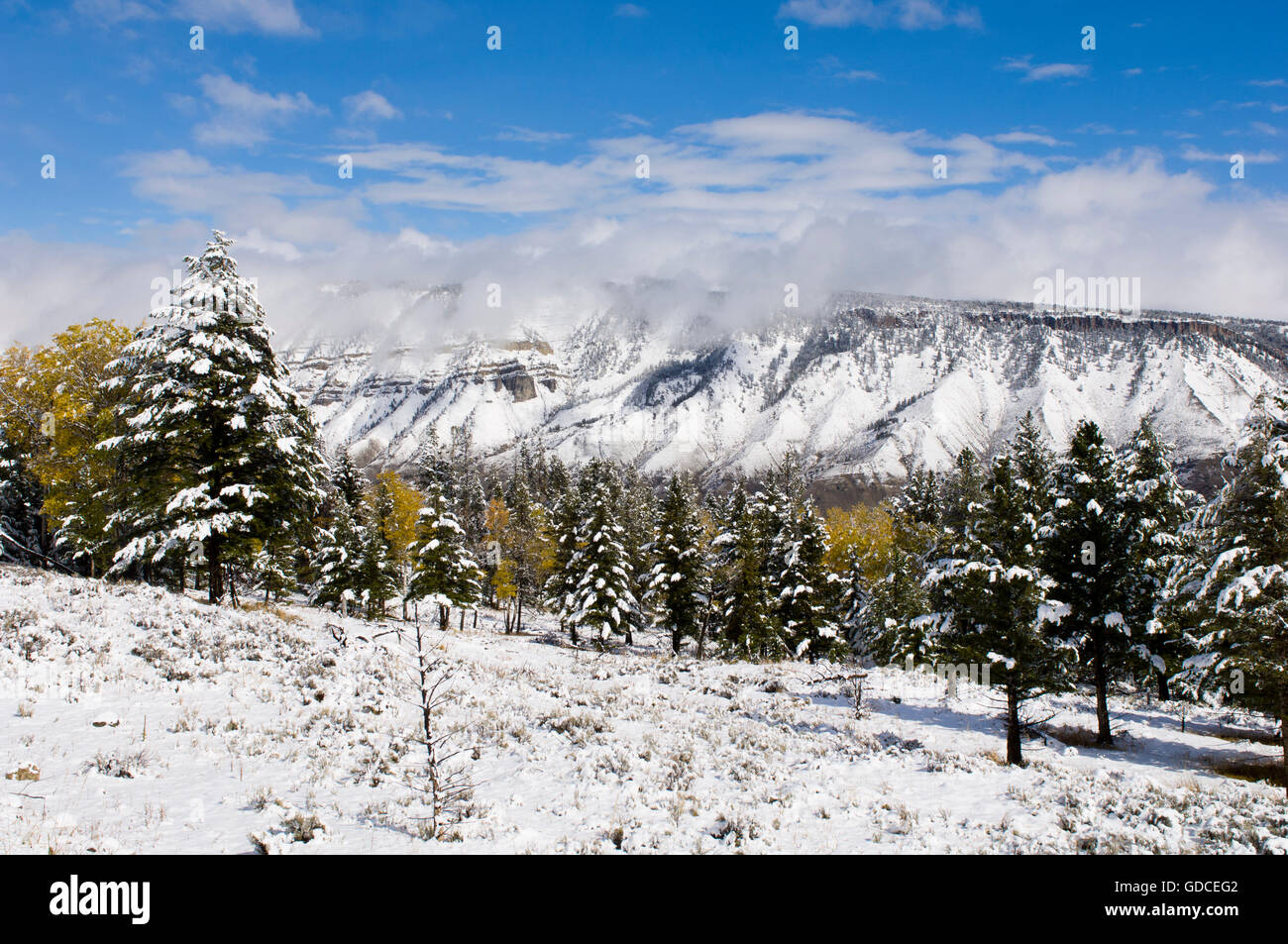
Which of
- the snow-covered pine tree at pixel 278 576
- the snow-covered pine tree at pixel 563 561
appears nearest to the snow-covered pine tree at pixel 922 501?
the snow-covered pine tree at pixel 563 561

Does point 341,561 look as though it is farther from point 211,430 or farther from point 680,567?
point 211,430

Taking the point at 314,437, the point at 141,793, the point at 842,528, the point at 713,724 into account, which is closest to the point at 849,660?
the point at 842,528

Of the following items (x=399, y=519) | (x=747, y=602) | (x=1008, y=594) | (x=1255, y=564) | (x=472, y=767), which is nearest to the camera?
(x=472, y=767)

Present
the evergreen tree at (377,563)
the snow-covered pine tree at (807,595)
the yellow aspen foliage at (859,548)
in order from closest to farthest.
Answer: the snow-covered pine tree at (807,595) → the evergreen tree at (377,563) → the yellow aspen foliage at (859,548)

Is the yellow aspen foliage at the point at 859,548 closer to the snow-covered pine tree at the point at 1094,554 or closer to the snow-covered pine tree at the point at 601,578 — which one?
the snow-covered pine tree at the point at 601,578

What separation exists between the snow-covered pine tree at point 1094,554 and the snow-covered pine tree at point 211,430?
28.2 m

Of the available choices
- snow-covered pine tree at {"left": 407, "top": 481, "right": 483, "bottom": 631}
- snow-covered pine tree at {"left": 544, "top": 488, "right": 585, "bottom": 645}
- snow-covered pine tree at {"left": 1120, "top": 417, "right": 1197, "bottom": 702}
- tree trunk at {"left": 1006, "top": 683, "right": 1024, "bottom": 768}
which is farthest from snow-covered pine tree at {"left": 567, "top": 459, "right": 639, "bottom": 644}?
snow-covered pine tree at {"left": 1120, "top": 417, "right": 1197, "bottom": 702}

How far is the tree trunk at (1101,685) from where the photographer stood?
24562 mm

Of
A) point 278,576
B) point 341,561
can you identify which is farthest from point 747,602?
point 278,576

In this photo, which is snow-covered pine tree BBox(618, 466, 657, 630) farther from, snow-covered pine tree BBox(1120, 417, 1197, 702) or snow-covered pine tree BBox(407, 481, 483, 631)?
snow-covered pine tree BBox(1120, 417, 1197, 702)

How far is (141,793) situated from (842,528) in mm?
44648

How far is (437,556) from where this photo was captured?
39438 millimetres

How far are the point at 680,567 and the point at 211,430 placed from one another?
27759 millimetres
